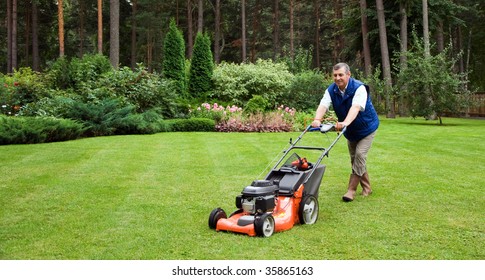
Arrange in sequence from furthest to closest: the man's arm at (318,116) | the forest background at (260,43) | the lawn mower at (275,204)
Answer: the forest background at (260,43) → the man's arm at (318,116) → the lawn mower at (275,204)

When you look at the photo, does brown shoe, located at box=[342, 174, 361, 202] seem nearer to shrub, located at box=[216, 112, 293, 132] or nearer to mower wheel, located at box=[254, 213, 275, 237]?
mower wheel, located at box=[254, 213, 275, 237]

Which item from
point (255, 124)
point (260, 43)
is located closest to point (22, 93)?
point (255, 124)

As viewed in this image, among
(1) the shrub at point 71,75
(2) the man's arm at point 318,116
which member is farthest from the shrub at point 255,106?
(2) the man's arm at point 318,116

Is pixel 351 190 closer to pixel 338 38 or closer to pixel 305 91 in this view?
pixel 305 91

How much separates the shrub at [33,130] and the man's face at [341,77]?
865 centimetres

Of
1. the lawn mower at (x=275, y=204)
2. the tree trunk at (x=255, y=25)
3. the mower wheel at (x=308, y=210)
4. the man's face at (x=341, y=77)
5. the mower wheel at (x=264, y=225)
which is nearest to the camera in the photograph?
the mower wheel at (x=264, y=225)

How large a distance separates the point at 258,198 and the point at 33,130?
29.5 feet

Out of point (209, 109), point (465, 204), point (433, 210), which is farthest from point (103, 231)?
point (209, 109)

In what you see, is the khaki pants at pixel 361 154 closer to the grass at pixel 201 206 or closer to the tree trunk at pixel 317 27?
the grass at pixel 201 206

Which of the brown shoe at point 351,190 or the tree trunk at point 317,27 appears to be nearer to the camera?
the brown shoe at point 351,190

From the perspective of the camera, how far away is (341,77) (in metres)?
5.98

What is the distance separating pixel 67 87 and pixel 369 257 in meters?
16.0

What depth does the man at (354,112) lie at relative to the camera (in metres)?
Answer: 5.98

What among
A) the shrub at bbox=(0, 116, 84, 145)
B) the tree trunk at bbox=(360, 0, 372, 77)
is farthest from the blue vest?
the tree trunk at bbox=(360, 0, 372, 77)
